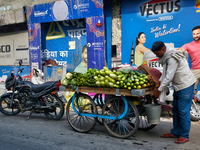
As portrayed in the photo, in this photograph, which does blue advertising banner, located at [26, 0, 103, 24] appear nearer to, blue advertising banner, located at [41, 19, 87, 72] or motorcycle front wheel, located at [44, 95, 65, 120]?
blue advertising banner, located at [41, 19, 87, 72]

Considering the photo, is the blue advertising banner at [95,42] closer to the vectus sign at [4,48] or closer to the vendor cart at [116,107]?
the vendor cart at [116,107]

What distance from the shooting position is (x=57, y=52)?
9.99 meters

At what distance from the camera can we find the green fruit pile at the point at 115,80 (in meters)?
4.01

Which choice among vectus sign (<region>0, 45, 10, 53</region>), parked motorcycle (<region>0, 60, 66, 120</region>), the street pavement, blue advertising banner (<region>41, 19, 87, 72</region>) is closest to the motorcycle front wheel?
parked motorcycle (<region>0, 60, 66, 120</region>)

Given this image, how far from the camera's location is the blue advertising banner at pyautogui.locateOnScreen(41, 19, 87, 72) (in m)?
9.35

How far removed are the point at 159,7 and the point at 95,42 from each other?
2690mm

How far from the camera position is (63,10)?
909cm

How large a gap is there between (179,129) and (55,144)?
8.03ft

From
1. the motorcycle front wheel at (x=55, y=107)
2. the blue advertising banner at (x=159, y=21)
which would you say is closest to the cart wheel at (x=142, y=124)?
the motorcycle front wheel at (x=55, y=107)

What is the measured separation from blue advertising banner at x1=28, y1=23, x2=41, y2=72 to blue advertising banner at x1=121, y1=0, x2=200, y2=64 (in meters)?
4.20

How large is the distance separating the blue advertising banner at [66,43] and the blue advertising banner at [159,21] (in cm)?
208

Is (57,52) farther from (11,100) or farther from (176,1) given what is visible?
(176,1)

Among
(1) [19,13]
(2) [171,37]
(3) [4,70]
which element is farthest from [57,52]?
(2) [171,37]

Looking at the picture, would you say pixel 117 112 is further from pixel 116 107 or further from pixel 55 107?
pixel 55 107
